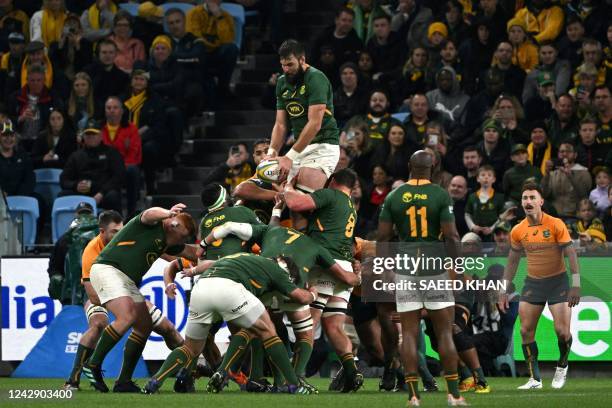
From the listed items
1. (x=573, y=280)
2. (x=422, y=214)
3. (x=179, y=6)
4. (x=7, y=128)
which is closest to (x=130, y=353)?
(x=422, y=214)

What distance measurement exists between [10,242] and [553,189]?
789 centimetres

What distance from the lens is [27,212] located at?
23109 millimetres

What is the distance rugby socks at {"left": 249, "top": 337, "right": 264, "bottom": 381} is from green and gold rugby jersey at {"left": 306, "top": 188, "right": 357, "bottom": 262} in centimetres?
127

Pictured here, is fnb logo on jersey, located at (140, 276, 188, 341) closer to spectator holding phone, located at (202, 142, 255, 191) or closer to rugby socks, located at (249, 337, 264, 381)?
spectator holding phone, located at (202, 142, 255, 191)

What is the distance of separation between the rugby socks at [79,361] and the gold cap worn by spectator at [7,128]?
7.47m

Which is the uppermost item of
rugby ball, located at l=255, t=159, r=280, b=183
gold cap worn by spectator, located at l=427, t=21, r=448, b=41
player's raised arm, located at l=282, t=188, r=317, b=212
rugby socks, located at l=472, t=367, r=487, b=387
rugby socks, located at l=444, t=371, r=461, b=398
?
gold cap worn by spectator, located at l=427, t=21, r=448, b=41

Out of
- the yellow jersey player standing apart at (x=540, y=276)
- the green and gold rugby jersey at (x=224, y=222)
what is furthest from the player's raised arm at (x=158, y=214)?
the yellow jersey player standing apart at (x=540, y=276)

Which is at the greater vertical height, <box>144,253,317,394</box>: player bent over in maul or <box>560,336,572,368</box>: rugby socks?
<box>144,253,317,394</box>: player bent over in maul

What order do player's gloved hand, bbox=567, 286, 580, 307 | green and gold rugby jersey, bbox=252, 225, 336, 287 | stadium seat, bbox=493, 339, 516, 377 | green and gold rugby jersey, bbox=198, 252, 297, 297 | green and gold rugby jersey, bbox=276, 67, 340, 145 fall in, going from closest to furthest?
green and gold rugby jersey, bbox=198, 252, 297, 297
green and gold rugby jersey, bbox=252, 225, 336, 287
green and gold rugby jersey, bbox=276, 67, 340, 145
player's gloved hand, bbox=567, 286, 580, 307
stadium seat, bbox=493, 339, 516, 377

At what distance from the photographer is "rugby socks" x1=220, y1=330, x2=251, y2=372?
15.6 meters

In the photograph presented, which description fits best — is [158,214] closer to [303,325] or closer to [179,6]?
[303,325]

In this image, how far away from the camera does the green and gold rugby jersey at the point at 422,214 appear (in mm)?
14250

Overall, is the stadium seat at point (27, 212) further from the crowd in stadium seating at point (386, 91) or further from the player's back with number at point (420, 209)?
the player's back with number at point (420, 209)

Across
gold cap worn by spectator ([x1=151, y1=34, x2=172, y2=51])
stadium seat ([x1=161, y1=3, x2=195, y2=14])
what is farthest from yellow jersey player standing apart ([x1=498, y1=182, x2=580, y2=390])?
stadium seat ([x1=161, y1=3, x2=195, y2=14])
